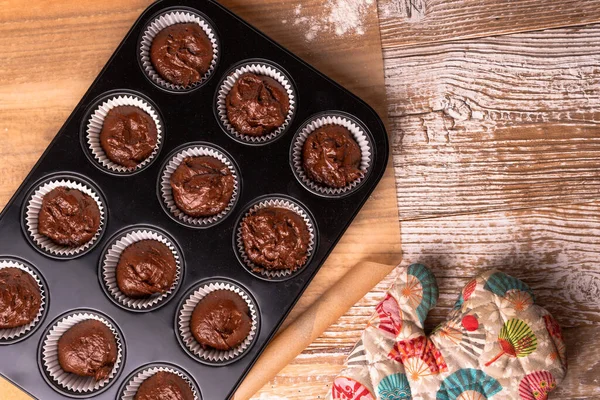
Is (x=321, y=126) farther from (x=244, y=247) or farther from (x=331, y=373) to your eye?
(x=331, y=373)

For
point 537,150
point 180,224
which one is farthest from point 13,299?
point 537,150

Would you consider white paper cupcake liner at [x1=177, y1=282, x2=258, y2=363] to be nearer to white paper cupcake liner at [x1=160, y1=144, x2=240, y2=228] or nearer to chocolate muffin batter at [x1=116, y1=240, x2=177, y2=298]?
chocolate muffin batter at [x1=116, y1=240, x2=177, y2=298]

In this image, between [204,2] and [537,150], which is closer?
[204,2]

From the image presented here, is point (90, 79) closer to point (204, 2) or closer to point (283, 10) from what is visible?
point (204, 2)

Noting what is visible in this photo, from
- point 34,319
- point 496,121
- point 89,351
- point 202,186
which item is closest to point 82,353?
point 89,351

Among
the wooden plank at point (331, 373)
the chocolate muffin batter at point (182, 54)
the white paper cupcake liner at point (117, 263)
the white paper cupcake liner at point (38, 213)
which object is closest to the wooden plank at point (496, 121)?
the wooden plank at point (331, 373)

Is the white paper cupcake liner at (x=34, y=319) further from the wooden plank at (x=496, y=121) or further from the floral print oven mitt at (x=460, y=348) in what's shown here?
the wooden plank at (x=496, y=121)
